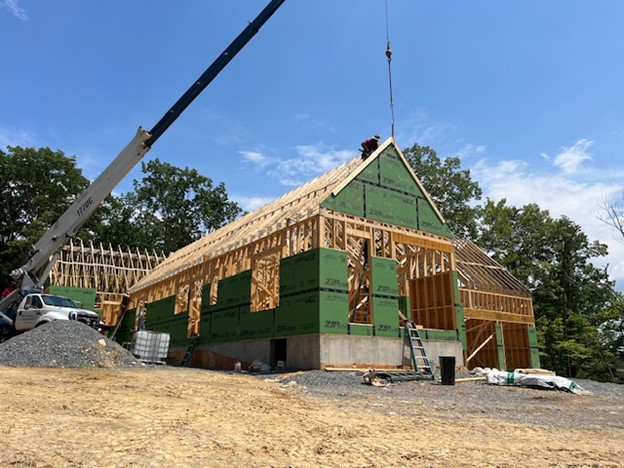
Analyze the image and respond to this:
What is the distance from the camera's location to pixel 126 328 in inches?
1202

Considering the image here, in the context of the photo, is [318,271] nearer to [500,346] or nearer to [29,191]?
[500,346]

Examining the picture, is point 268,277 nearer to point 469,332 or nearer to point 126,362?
point 126,362

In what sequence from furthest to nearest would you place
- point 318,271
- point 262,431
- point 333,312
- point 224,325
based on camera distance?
point 224,325 < point 318,271 < point 333,312 < point 262,431

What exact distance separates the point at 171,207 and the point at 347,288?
40228 millimetres

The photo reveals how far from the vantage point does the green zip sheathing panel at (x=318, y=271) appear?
15133 mm

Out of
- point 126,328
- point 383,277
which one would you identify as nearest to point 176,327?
point 126,328

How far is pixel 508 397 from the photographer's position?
10.9 meters

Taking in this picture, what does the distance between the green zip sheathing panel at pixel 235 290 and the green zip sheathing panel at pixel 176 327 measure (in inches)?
148

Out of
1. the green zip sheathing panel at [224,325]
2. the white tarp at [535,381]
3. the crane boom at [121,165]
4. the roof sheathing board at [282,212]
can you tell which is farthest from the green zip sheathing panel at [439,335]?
the crane boom at [121,165]

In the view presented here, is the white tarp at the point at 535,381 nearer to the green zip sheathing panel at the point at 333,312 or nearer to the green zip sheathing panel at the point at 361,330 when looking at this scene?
the green zip sheathing panel at the point at 361,330

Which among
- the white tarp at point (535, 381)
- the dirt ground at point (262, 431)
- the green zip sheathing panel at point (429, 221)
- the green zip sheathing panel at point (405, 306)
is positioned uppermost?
the green zip sheathing panel at point (429, 221)

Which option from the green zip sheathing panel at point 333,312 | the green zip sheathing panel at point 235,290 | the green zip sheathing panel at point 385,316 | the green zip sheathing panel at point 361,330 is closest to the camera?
the green zip sheathing panel at point 333,312

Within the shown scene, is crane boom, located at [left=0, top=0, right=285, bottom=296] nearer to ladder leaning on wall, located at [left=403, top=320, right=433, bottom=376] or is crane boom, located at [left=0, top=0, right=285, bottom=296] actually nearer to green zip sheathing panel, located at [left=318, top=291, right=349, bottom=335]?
green zip sheathing panel, located at [left=318, top=291, right=349, bottom=335]

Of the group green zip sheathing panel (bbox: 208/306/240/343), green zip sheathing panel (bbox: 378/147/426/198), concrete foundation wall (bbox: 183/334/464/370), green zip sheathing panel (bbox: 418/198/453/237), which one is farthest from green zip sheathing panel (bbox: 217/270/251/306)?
green zip sheathing panel (bbox: 418/198/453/237)
